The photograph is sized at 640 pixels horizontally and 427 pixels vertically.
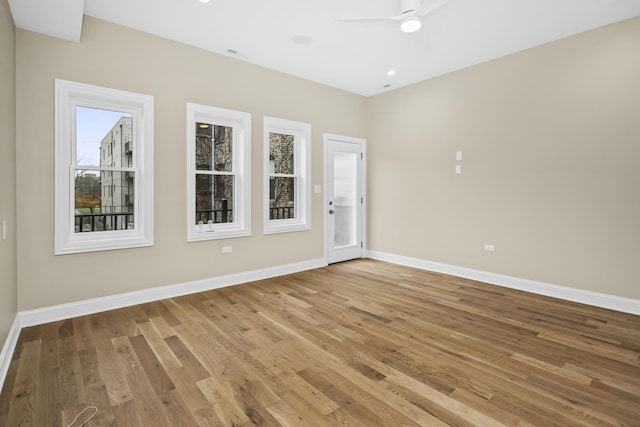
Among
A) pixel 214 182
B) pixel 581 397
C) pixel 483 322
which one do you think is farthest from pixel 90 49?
pixel 581 397

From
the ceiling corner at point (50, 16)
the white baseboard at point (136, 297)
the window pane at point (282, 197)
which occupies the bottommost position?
the white baseboard at point (136, 297)

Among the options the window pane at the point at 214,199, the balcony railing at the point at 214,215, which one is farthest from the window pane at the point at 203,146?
the balcony railing at the point at 214,215

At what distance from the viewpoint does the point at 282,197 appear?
17.0ft

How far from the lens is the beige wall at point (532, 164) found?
11.7 feet

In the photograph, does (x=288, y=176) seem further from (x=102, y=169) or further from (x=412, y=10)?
(x=412, y=10)

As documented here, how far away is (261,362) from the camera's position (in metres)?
2.45

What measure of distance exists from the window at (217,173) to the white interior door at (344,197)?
155 cm

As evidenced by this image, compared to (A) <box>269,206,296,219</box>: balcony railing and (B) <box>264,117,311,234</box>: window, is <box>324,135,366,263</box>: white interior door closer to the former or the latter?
(B) <box>264,117,311,234</box>: window

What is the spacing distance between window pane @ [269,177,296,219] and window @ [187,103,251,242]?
0.55 metres

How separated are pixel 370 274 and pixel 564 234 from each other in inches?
99.5

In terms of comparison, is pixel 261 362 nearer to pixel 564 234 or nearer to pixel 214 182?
pixel 214 182

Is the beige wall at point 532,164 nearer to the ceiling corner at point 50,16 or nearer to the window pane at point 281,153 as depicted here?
the window pane at point 281,153

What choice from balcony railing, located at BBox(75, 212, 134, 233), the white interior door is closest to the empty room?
balcony railing, located at BBox(75, 212, 134, 233)

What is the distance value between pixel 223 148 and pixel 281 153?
38.4 inches
